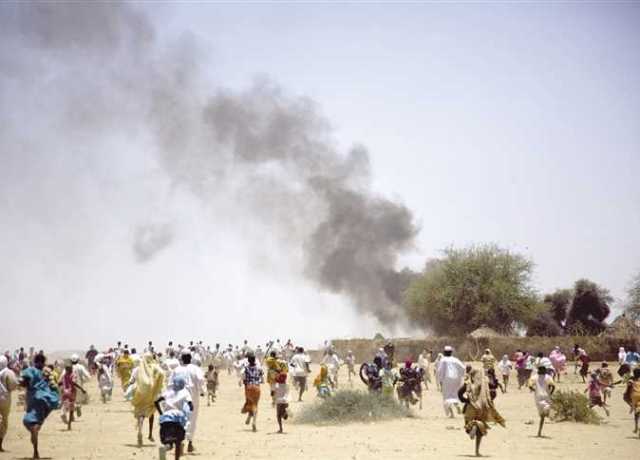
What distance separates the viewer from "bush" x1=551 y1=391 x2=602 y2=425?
20.2 m

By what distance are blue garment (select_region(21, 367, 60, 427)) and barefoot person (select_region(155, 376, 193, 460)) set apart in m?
2.68

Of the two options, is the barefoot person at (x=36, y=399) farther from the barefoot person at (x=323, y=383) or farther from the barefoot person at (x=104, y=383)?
the barefoot person at (x=104, y=383)

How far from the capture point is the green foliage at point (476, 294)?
6066 cm

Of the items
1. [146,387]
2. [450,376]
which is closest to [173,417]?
[146,387]

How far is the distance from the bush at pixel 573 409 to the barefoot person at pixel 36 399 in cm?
1316

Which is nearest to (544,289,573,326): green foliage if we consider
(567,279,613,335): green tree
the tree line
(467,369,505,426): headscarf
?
(567,279,613,335): green tree

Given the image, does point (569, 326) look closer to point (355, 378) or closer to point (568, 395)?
point (355, 378)

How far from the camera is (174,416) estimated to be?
37.9ft

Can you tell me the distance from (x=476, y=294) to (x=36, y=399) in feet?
167

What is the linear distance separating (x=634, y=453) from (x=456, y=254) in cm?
5070

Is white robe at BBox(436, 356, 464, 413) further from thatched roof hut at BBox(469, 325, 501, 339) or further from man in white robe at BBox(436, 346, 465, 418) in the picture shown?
thatched roof hut at BBox(469, 325, 501, 339)

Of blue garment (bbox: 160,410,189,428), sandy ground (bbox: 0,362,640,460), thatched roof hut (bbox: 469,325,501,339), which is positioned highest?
thatched roof hut (bbox: 469,325,501,339)

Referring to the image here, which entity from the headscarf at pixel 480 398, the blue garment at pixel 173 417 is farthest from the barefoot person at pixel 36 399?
the headscarf at pixel 480 398

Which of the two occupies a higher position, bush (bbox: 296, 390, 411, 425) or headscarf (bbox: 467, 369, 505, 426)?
headscarf (bbox: 467, 369, 505, 426)
